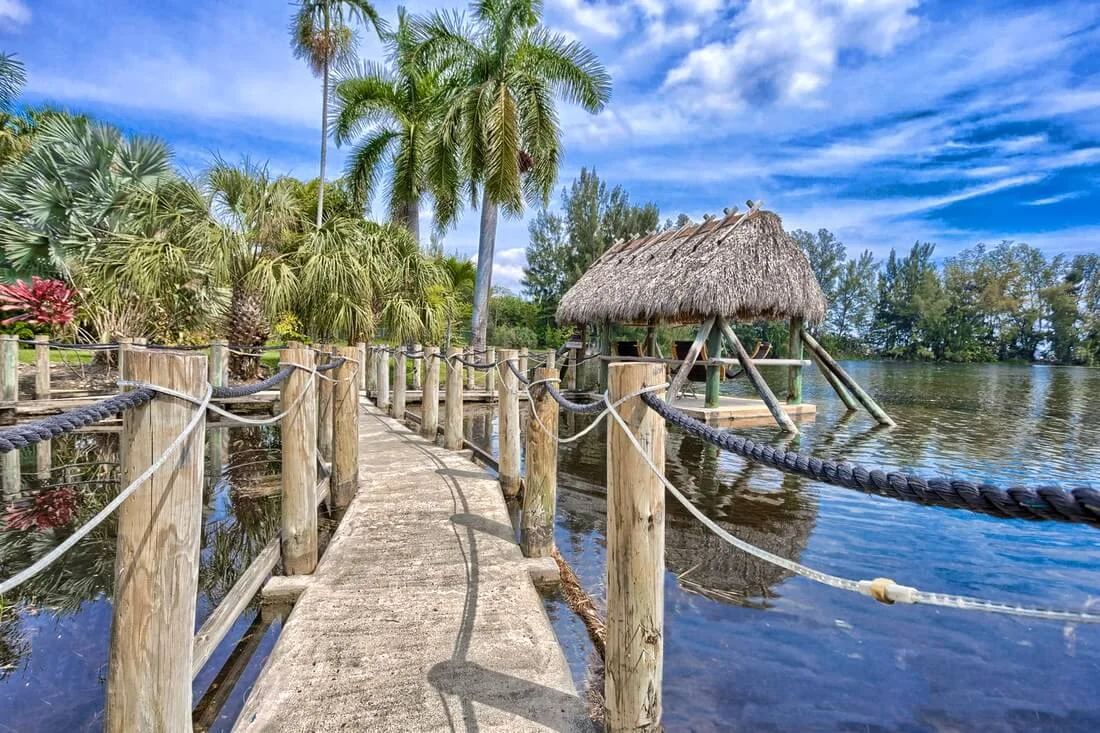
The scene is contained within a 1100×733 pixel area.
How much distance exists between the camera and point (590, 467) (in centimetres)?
821

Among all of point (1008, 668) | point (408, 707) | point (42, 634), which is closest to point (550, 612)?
point (408, 707)

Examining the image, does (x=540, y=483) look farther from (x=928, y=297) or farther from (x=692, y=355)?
(x=928, y=297)

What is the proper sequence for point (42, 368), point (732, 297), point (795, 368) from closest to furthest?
point (42, 368) → point (732, 297) → point (795, 368)

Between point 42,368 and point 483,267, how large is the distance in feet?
33.8

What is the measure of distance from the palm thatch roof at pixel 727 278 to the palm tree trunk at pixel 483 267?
13.9ft

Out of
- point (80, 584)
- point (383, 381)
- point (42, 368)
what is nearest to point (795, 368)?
point (383, 381)

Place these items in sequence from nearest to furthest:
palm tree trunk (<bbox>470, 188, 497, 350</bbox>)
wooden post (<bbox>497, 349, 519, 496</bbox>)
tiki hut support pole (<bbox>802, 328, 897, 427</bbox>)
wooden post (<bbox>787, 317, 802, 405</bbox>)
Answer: wooden post (<bbox>497, 349, 519, 496</bbox>) < tiki hut support pole (<bbox>802, 328, 897, 427</bbox>) < wooden post (<bbox>787, 317, 802, 405</bbox>) < palm tree trunk (<bbox>470, 188, 497, 350</bbox>)

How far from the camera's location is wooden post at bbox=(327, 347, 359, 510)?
4.93m

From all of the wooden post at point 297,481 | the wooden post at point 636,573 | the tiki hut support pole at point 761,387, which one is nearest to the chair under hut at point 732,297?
the tiki hut support pole at point 761,387

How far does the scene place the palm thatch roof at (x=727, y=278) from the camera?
1141cm

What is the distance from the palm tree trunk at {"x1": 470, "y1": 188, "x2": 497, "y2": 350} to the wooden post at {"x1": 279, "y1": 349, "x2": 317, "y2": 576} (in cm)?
1327

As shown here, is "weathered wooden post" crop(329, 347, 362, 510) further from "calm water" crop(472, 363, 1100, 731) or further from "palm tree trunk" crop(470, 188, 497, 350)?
"palm tree trunk" crop(470, 188, 497, 350)

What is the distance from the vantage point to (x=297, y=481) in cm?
354

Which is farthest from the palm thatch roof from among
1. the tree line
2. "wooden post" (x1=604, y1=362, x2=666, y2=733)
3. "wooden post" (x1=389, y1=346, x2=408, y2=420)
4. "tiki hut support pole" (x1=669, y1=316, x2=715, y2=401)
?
the tree line
